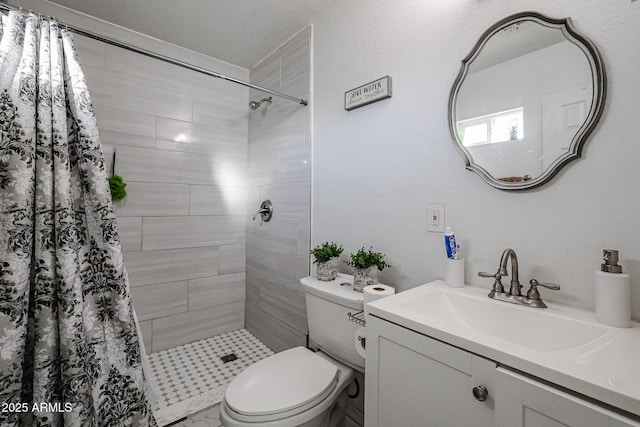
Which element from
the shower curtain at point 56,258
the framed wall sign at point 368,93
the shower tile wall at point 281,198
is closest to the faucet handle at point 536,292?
the framed wall sign at point 368,93

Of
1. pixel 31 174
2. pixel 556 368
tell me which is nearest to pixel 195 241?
pixel 31 174

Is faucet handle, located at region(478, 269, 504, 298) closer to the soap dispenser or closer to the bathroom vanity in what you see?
the bathroom vanity

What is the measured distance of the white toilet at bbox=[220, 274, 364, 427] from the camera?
1.02 m

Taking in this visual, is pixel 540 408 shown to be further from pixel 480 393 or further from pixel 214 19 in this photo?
pixel 214 19

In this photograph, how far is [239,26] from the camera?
1.88 metres

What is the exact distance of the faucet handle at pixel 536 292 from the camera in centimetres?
87

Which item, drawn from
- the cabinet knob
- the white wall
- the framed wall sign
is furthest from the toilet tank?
the framed wall sign

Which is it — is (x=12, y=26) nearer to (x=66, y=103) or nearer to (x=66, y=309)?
(x=66, y=103)

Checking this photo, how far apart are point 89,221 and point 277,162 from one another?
1216 mm

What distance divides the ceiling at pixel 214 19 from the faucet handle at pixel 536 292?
176 centimetres

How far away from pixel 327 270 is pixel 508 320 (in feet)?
2.63

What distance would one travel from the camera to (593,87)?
0.85 metres

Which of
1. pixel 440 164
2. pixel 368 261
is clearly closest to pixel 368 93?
pixel 440 164

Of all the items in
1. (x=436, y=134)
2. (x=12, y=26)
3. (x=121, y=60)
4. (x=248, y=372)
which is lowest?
(x=248, y=372)
